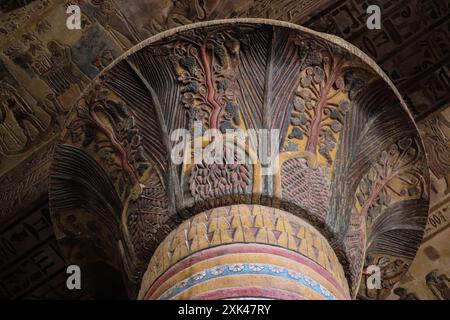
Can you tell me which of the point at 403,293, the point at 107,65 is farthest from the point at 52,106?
the point at 403,293

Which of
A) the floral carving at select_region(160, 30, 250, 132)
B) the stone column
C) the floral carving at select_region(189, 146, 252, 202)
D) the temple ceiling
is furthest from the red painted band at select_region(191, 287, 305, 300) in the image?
the temple ceiling

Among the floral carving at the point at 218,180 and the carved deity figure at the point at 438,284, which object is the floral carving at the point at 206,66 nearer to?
the floral carving at the point at 218,180

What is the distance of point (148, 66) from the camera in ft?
21.7

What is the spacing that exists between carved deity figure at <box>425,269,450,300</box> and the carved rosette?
3.90 ft

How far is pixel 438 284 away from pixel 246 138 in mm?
2210

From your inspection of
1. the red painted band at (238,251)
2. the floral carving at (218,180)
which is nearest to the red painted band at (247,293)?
the red painted band at (238,251)

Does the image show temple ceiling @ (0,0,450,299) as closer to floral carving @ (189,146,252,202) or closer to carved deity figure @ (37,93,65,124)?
carved deity figure @ (37,93,65,124)

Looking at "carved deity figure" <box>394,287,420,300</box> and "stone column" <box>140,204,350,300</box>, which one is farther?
"carved deity figure" <box>394,287,420,300</box>

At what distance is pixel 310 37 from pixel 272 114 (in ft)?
1.38

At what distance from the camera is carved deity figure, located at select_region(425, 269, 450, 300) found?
7.97 m

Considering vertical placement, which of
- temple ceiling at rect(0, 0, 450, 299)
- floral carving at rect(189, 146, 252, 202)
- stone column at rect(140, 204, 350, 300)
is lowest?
stone column at rect(140, 204, 350, 300)

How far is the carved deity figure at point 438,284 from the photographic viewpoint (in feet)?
26.2

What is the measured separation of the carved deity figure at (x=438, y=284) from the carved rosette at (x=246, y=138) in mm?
1189

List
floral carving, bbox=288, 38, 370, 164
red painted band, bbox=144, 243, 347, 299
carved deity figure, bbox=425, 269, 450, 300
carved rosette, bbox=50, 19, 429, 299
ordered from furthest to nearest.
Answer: carved deity figure, bbox=425, 269, 450, 300 → floral carving, bbox=288, 38, 370, 164 → carved rosette, bbox=50, 19, 429, 299 → red painted band, bbox=144, 243, 347, 299
